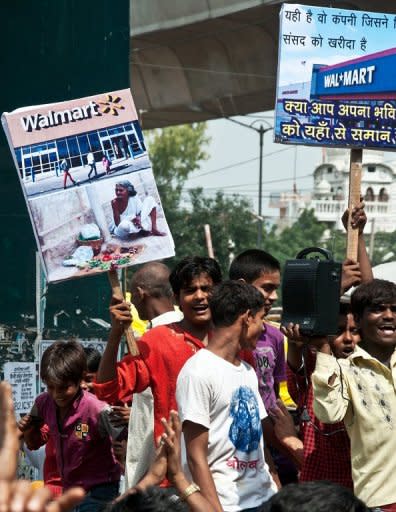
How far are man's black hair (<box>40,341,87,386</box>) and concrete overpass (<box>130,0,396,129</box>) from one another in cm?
927

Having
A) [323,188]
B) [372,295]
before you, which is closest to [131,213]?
[372,295]

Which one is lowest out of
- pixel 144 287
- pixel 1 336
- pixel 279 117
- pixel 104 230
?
pixel 1 336

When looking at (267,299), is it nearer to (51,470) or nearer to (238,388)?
(238,388)

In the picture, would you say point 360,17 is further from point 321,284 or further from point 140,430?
point 140,430

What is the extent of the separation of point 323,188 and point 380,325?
323 ft

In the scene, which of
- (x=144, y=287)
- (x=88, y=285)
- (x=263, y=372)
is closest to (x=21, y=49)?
(x=88, y=285)

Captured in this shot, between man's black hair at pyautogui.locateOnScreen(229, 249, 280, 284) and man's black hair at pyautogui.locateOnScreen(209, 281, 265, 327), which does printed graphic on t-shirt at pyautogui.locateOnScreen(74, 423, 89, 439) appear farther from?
man's black hair at pyautogui.locateOnScreen(209, 281, 265, 327)

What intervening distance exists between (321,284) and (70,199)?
1.25 meters

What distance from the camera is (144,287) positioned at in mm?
5867

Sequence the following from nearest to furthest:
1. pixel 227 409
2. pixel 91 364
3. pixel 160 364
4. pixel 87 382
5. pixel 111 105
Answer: pixel 227 409, pixel 160 364, pixel 111 105, pixel 87 382, pixel 91 364

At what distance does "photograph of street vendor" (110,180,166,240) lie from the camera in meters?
5.43

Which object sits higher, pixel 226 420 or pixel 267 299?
pixel 267 299

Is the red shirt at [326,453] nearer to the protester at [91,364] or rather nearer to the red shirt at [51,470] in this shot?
the red shirt at [51,470]

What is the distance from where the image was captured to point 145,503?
2838mm
